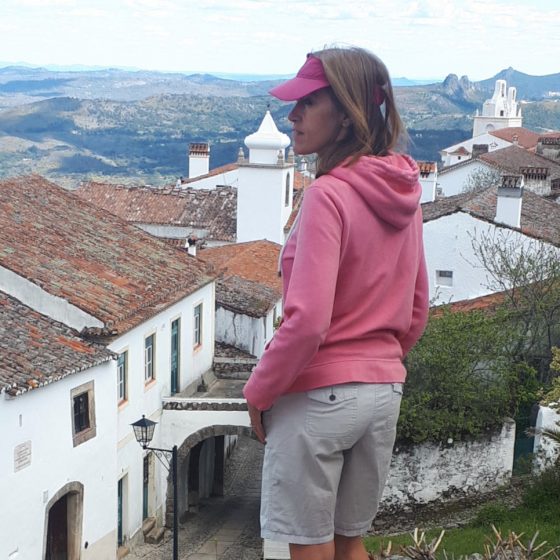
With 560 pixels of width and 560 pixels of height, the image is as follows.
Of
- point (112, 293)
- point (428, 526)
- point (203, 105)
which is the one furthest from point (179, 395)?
Result: point (203, 105)

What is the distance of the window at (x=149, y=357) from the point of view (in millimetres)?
17750

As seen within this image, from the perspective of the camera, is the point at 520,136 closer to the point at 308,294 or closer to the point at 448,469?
the point at 448,469

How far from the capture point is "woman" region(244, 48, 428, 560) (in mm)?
3582

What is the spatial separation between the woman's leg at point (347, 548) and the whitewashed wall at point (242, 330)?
2048 centimetres

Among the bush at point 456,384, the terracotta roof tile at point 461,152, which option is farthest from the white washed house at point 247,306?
the terracotta roof tile at point 461,152

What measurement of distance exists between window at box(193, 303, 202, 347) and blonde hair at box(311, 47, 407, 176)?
17.1 meters

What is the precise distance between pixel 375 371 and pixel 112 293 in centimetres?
1328

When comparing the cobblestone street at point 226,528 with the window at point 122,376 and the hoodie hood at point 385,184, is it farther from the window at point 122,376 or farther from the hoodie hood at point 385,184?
the hoodie hood at point 385,184

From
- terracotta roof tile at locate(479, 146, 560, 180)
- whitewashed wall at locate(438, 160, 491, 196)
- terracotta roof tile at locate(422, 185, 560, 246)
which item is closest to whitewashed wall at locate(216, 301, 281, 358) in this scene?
terracotta roof tile at locate(422, 185, 560, 246)

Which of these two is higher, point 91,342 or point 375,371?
point 375,371

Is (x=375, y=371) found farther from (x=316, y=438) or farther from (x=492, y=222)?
(x=492, y=222)

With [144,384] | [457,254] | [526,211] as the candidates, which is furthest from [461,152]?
[144,384]

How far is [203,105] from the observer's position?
648 ft

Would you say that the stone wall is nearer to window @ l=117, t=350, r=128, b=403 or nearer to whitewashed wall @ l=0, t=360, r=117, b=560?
window @ l=117, t=350, r=128, b=403
